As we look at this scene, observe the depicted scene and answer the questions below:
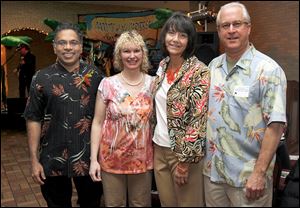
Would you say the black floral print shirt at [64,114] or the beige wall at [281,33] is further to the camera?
the beige wall at [281,33]

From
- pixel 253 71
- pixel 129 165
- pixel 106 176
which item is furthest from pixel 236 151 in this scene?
pixel 106 176

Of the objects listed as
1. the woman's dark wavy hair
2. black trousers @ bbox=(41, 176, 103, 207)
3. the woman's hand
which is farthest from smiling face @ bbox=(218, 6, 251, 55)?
black trousers @ bbox=(41, 176, 103, 207)

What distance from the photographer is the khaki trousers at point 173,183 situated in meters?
1.39

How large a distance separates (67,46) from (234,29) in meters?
0.77

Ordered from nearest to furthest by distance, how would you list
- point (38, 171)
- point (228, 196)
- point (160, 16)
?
point (228, 196) < point (38, 171) < point (160, 16)

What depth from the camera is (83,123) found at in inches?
60.4

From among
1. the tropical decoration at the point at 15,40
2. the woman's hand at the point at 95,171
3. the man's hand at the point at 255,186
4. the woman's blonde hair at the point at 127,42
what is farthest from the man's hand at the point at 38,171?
the tropical decoration at the point at 15,40

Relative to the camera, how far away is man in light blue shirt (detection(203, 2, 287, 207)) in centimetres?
118

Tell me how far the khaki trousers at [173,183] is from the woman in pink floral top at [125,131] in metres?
0.06

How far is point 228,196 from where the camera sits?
51.8 inches

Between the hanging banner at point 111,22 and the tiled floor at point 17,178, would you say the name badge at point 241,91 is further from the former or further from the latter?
the tiled floor at point 17,178

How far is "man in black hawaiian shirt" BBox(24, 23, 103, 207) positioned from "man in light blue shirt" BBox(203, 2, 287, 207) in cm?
62

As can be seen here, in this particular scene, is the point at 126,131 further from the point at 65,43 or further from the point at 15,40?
the point at 15,40

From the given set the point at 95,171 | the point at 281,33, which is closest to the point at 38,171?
the point at 95,171
